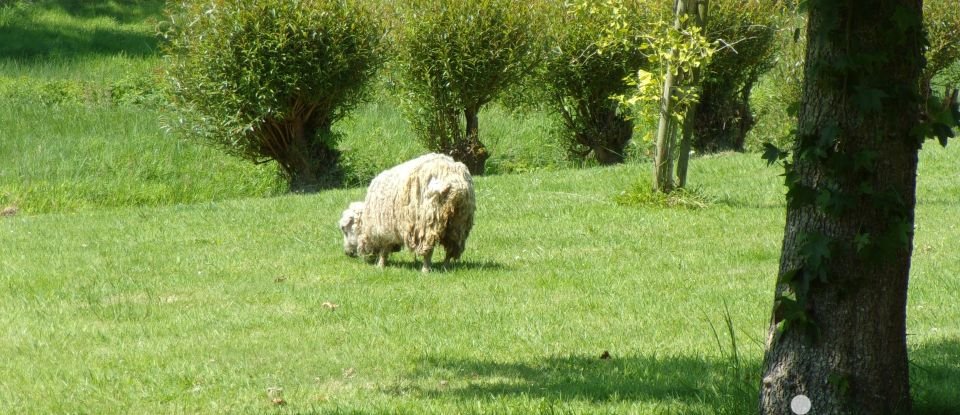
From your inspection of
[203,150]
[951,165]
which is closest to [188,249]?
[203,150]

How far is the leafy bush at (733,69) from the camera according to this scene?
61.5ft

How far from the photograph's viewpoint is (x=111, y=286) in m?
10.0

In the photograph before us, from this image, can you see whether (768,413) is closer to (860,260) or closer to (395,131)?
(860,260)

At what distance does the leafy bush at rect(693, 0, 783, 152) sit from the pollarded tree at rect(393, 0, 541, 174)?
3.08 meters

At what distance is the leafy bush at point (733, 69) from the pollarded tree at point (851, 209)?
1390 centimetres

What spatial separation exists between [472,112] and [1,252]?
330 inches

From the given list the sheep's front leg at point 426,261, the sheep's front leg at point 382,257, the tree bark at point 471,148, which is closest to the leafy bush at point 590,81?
the tree bark at point 471,148

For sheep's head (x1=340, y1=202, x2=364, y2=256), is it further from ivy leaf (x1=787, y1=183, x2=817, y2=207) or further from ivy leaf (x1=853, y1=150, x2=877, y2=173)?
ivy leaf (x1=853, y1=150, x2=877, y2=173)

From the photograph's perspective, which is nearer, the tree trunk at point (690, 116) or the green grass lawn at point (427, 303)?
the green grass lawn at point (427, 303)

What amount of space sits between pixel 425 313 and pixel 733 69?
12524 mm

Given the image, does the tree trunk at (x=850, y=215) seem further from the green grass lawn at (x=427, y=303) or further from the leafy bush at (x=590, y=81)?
the leafy bush at (x=590, y=81)

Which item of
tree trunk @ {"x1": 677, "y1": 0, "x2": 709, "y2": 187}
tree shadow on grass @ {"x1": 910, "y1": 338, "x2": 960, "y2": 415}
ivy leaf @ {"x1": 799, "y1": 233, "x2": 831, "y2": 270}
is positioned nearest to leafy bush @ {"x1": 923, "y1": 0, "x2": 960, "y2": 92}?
tree trunk @ {"x1": 677, "y1": 0, "x2": 709, "y2": 187}

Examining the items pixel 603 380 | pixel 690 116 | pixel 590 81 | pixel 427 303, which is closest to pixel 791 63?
pixel 590 81

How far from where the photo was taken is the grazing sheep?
9688 mm
